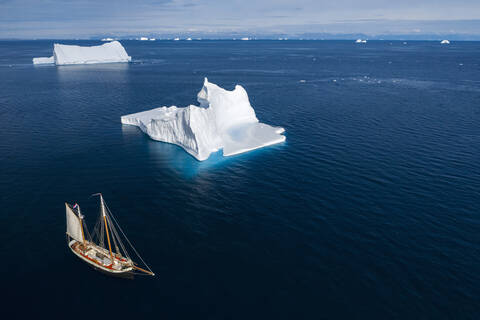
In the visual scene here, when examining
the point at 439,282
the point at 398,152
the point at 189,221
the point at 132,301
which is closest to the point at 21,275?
the point at 132,301

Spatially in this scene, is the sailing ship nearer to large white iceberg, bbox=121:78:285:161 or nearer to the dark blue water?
the dark blue water

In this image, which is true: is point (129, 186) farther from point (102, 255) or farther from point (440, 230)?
point (440, 230)

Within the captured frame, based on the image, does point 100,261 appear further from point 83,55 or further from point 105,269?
point 83,55

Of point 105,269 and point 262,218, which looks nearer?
point 105,269

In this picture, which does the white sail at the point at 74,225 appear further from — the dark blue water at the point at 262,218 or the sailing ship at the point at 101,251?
the dark blue water at the point at 262,218

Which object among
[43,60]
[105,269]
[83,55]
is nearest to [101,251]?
[105,269]

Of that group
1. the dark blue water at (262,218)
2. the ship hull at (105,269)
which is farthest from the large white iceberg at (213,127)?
the ship hull at (105,269)
